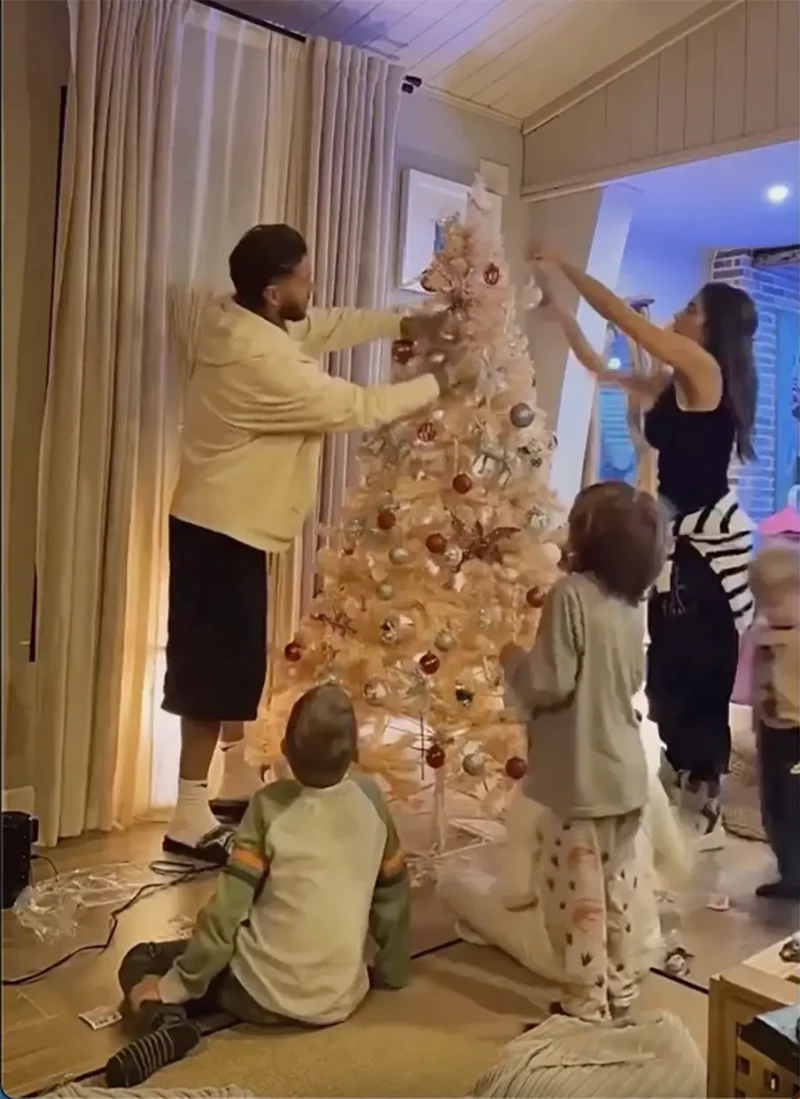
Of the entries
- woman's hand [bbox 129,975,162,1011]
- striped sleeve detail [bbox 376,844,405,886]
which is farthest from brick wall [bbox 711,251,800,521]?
woman's hand [bbox 129,975,162,1011]

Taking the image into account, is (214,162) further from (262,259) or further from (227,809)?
(227,809)

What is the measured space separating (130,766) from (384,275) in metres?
1.64

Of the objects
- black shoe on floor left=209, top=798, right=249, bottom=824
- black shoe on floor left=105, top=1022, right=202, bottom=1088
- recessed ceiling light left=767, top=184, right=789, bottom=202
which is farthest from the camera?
recessed ceiling light left=767, top=184, right=789, bottom=202

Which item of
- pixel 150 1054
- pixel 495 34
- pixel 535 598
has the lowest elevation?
pixel 150 1054

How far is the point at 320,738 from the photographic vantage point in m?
2.05

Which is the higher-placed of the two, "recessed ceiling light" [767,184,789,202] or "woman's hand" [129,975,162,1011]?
"recessed ceiling light" [767,184,789,202]

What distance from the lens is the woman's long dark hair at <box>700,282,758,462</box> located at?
3107mm

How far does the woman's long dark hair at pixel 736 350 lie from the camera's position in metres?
3.11

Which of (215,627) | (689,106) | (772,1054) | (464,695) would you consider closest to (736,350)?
(689,106)

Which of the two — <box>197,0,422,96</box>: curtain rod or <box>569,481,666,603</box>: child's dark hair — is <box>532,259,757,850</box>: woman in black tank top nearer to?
<box>569,481,666,603</box>: child's dark hair

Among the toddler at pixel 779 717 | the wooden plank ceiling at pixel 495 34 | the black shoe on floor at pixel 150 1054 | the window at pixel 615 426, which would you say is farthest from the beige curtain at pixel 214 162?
the toddler at pixel 779 717

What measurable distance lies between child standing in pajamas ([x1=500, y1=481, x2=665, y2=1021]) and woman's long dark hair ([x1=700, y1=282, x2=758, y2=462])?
1.09 m

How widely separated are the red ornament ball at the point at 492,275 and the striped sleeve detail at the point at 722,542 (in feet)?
2.88

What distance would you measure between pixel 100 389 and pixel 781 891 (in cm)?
216
